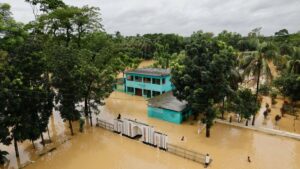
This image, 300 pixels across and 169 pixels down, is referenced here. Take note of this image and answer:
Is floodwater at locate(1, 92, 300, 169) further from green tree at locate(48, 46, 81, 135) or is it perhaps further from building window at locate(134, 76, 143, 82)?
building window at locate(134, 76, 143, 82)

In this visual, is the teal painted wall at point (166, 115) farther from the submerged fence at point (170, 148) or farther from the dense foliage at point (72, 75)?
the submerged fence at point (170, 148)

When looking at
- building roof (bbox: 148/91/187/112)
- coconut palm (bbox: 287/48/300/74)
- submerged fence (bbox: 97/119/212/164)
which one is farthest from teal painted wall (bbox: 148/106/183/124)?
coconut palm (bbox: 287/48/300/74)

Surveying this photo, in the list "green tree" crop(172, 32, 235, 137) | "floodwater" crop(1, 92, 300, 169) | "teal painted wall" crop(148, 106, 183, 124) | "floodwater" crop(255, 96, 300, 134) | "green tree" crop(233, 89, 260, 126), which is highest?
"green tree" crop(172, 32, 235, 137)

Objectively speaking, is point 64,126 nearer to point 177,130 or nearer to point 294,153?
point 177,130

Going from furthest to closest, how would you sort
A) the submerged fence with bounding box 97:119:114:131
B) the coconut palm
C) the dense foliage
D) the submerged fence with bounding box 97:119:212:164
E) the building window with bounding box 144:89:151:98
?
the building window with bounding box 144:89:151:98 → the coconut palm → the submerged fence with bounding box 97:119:114:131 → the submerged fence with bounding box 97:119:212:164 → the dense foliage

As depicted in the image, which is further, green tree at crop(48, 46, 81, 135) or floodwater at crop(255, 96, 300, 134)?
floodwater at crop(255, 96, 300, 134)

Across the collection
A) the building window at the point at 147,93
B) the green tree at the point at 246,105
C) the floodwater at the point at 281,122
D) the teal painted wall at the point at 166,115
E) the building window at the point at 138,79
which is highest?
the building window at the point at 138,79

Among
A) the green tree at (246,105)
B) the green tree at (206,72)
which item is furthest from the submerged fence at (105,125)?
the green tree at (246,105)
